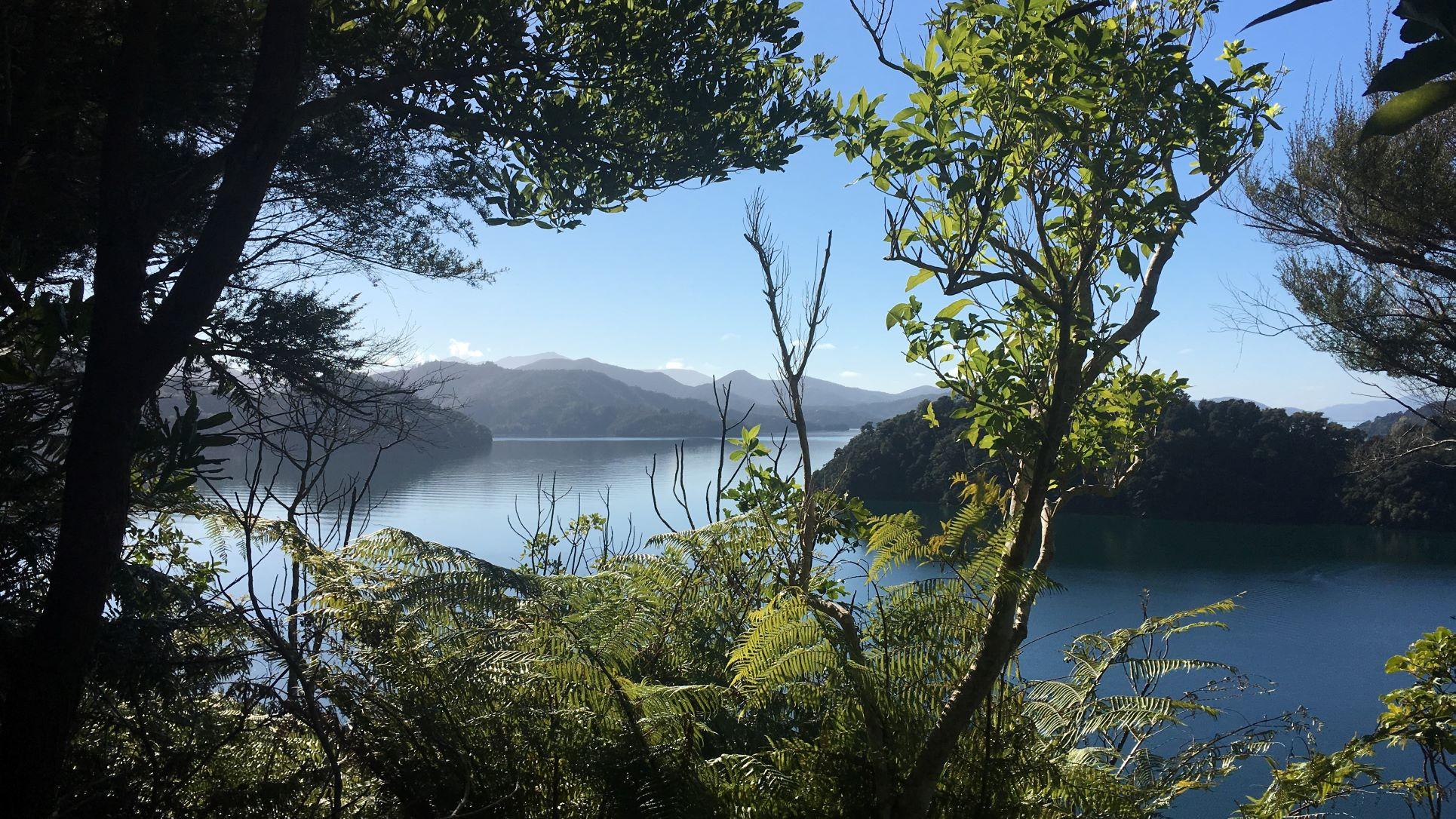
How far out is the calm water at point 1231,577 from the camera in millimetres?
9273

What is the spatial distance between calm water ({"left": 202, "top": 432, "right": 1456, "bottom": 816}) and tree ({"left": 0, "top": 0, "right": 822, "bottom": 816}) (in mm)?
3374

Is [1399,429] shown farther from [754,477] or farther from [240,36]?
[240,36]

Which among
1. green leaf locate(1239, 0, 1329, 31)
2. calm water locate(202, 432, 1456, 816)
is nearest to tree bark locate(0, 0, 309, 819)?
green leaf locate(1239, 0, 1329, 31)

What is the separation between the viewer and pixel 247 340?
3.58m

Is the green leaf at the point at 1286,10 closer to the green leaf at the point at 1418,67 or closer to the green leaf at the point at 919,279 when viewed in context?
the green leaf at the point at 1418,67

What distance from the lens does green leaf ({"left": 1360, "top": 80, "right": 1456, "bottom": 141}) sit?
0.55 m

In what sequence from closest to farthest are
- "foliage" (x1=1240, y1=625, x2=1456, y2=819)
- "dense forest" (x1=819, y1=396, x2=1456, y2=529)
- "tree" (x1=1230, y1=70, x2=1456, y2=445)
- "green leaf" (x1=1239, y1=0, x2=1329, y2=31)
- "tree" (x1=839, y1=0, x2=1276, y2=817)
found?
"green leaf" (x1=1239, y1=0, x2=1329, y2=31)
"tree" (x1=839, y1=0, x2=1276, y2=817)
"foliage" (x1=1240, y1=625, x2=1456, y2=819)
"tree" (x1=1230, y1=70, x2=1456, y2=445)
"dense forest" (x1=819, y1=396, x2=1456, y2=529)

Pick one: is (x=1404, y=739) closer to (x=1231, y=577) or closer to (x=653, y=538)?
(x=653, y=538)

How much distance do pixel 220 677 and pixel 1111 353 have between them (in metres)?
2.45

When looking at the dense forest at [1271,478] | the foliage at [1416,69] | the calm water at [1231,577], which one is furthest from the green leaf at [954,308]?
the dense forest at [1271,478]

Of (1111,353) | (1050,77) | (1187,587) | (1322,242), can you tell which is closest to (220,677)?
(1111,353)

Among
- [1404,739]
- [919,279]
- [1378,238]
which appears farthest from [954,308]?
[1378,238]

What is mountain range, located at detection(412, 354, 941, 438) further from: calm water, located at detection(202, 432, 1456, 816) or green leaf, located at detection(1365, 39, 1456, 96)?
green leaf, located at detection(1365, 39, 1456, 96)

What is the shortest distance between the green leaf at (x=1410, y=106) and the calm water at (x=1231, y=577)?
586 cm
